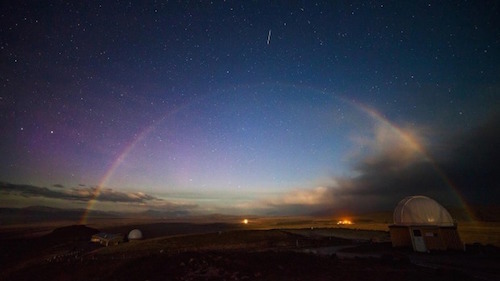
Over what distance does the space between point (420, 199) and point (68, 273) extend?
42339 millimetres

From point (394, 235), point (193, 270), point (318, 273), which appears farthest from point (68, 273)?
point (394, 235)

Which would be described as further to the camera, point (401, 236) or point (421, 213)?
point (401, 236)

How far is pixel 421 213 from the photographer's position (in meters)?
30.8

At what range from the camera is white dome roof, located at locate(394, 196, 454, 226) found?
3005 cm

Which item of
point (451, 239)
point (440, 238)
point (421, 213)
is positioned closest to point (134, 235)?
point (421, 213)

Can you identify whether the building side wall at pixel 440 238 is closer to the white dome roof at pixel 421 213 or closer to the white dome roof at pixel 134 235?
the white dome roof at pixel 421 213

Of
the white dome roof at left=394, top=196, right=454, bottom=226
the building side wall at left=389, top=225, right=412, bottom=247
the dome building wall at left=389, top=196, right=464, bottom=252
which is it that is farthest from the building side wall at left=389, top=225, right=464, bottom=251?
the building side wall at left=389, top=225, right=412, bottom=247

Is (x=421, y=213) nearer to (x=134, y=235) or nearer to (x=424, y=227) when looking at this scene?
(x=424, y=227)

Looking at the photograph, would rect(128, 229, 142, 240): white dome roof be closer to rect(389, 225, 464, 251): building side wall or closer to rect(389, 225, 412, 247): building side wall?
rect(389, 225, 412, 247): building side wall

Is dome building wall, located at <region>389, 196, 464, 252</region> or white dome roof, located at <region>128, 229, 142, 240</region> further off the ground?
dome building wall, located at <region>389, 196, 464, 252</region>

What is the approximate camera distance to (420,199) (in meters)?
32.4

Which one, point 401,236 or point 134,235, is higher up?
point 401,236

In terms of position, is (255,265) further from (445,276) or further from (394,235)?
(394,235)

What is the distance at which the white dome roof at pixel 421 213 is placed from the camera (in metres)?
30.0
